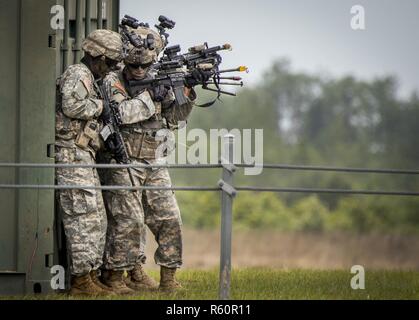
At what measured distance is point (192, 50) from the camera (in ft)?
55.4

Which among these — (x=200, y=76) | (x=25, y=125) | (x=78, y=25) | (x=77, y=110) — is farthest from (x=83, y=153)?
(x=200, y=76)

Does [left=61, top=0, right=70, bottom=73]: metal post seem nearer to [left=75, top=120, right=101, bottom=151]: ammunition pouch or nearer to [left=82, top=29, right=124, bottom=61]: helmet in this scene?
[left=82, top=29, right=124, bottom=61]: helmet

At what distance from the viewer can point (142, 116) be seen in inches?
643

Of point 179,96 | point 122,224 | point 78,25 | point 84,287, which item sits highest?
point 78,25

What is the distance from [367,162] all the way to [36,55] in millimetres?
36567

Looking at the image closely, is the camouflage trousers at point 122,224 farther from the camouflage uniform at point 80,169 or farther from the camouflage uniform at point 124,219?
the camouflage uniform at point 80,169

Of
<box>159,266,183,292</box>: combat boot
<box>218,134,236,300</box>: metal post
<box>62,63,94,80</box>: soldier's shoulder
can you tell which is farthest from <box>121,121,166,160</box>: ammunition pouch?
<box>218,134,236,300</box>: metal post

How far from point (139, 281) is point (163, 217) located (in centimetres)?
70

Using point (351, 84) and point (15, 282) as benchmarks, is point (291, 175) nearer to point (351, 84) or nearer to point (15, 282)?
point (351, 84)

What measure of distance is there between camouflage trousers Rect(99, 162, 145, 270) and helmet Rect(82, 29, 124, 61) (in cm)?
106

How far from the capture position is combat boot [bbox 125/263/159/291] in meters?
16.6
